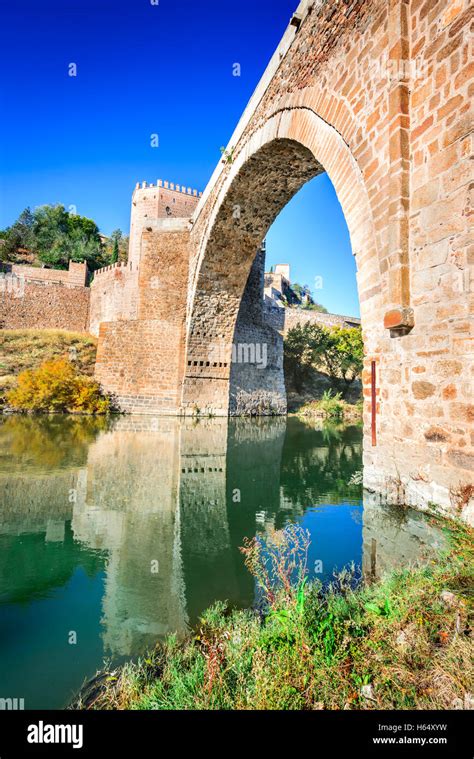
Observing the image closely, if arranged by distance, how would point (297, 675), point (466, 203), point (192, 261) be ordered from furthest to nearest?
1. point (192, 261)
2. point (466, 203)
3. point (297, 675)

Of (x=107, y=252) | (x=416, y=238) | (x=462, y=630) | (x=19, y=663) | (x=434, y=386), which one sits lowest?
(x=19, y=663)

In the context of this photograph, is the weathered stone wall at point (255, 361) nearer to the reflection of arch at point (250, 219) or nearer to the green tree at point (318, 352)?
the reflection of arch at point (250, 219)

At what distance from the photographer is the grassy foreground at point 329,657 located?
4.56ft

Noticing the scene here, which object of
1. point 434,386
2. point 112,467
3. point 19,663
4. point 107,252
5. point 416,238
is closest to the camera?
point 19,663

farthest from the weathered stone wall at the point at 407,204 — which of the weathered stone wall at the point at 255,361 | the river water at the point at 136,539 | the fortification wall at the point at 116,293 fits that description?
the fortification wall at the point at 116,293

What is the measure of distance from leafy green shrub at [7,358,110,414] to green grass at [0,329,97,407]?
1677 millimetres

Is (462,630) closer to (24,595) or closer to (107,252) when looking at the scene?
(24,595)

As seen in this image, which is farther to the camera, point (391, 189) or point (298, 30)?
point (298, 30)

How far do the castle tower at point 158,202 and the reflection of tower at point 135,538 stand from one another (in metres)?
23.4

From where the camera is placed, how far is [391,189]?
3660 millimetres

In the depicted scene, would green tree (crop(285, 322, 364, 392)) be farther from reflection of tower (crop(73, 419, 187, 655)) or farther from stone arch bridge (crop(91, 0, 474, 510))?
reflection of tower (crop(73, 419, 187, 655))
